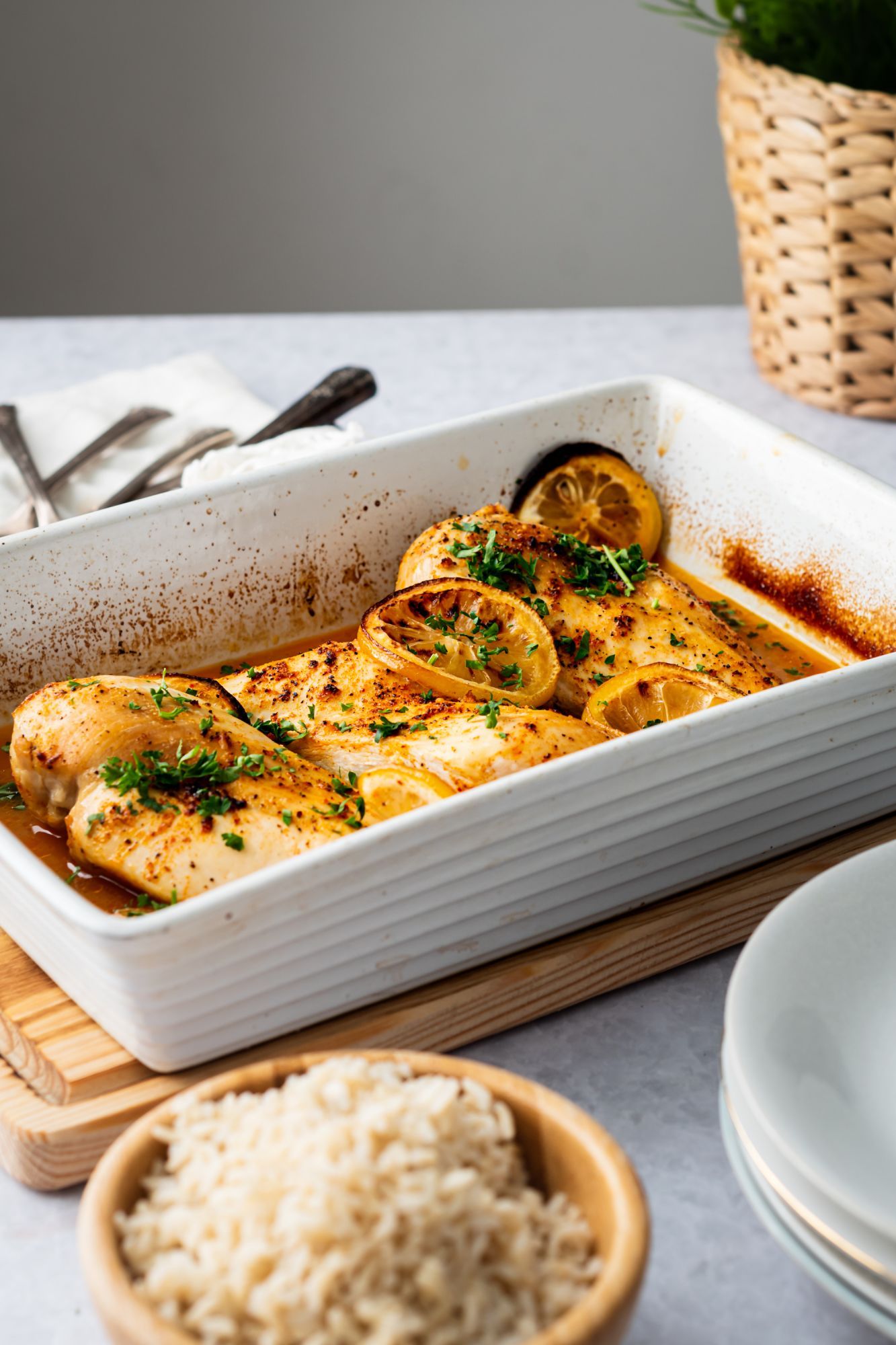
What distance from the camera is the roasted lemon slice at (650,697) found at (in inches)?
76.9

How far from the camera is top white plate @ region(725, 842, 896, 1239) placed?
122cm

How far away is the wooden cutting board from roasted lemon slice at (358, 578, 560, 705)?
41 cm

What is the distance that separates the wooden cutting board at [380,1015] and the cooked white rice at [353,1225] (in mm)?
282

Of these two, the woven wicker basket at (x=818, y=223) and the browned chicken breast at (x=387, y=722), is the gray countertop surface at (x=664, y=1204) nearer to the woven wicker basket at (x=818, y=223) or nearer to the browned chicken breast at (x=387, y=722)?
the browned chicken breast at (x=387, y=722)

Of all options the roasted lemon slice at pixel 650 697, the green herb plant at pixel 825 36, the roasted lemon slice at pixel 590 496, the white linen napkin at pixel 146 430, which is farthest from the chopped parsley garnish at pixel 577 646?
the green herb plant at pixel 825 36

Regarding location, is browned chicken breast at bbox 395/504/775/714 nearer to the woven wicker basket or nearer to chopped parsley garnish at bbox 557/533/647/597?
chopped parsley garnish at bbox 557/533/647/597

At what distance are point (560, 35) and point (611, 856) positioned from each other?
4.45 meters

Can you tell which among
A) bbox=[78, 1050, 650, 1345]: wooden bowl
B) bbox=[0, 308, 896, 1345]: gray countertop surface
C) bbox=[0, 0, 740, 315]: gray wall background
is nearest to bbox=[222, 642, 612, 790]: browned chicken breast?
bbox=[0, 308, 896, 1345]: gray countertop surface

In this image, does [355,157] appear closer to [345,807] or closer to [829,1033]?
[345,807]

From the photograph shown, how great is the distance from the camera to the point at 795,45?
9.68 feet

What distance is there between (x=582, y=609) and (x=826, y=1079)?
100cm

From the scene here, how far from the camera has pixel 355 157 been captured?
18.1ft

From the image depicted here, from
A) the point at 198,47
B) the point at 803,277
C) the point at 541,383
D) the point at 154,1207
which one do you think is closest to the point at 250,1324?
the point at 154,1207

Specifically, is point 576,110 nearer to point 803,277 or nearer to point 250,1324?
point 803,277
